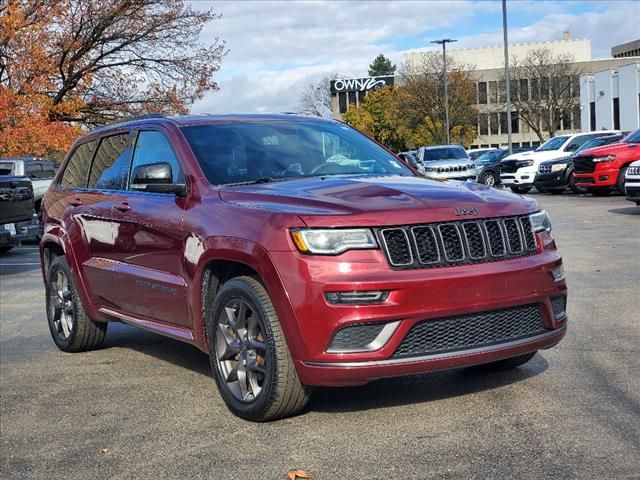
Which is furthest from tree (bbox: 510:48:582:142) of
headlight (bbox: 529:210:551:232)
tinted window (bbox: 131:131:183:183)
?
headlight (bbox: 529:210:551:232)

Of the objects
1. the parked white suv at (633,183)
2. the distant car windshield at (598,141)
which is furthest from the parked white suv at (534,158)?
the parked white suv at (633,183)

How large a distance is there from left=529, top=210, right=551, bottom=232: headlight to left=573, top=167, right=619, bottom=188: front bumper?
16706 millimetres

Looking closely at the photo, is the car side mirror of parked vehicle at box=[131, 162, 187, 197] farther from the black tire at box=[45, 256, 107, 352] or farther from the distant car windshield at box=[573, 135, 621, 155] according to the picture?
the distant car windshield at box=[573, 135, 621, 155]

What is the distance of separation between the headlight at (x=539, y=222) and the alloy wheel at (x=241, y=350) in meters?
1.67

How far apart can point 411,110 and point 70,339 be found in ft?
226

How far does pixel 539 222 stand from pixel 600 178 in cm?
1696

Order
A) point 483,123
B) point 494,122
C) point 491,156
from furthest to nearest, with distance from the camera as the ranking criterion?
1. point 483,123
2. point 494,122
3. point 491,156

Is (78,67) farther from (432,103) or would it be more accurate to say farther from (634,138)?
(432,103)

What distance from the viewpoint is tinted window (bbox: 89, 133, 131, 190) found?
6.64m

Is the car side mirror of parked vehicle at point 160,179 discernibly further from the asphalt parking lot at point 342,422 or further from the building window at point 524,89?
the building window at point 524,89

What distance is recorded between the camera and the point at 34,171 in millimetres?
21203

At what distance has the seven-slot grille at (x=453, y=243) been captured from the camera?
180 inches

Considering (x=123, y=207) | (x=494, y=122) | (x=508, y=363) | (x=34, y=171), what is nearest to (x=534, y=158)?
(x=34, y=171)

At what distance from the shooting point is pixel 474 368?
5.90 meters
